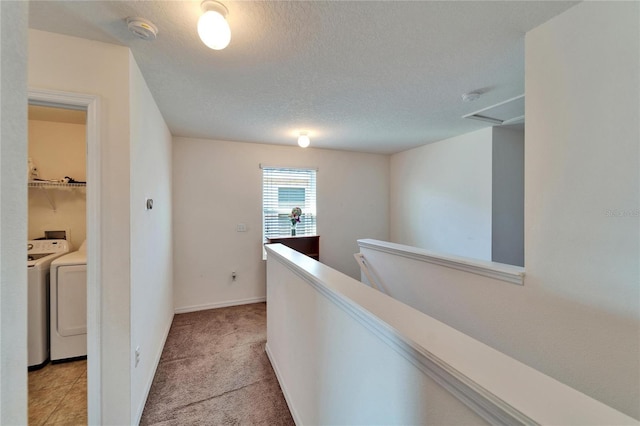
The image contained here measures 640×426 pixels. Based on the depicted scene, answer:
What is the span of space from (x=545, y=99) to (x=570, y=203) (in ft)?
1.95

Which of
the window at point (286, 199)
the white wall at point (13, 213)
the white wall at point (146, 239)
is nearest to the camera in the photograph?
the white wall at point (13, 213)

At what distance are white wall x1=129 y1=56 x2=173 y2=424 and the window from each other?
149cm

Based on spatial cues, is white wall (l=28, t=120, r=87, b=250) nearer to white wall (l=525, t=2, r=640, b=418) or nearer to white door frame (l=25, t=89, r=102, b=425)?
white door frame (l=25, t=89, r=102, b=425)

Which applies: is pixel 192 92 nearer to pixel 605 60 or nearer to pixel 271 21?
pixel 271 21

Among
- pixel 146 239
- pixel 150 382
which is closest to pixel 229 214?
pixel 146 239

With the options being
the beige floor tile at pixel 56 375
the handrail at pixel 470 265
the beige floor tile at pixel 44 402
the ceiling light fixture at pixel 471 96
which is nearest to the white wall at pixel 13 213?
the handrail at pixel 470 265

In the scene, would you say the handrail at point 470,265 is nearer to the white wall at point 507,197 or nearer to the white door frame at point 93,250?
the white wall at point 507,197

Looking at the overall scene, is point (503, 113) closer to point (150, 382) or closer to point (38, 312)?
point (150, 382)

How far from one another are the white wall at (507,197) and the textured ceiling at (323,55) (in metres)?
0.95

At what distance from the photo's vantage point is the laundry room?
199cm

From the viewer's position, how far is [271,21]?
137 cm

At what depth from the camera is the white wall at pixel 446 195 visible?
3.33 meters

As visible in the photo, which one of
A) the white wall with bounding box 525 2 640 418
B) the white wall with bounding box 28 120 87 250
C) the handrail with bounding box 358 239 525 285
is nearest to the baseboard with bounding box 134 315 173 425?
the white wall with bounding box 28 120 87 250

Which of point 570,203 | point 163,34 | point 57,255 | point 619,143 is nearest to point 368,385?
point 570,203
